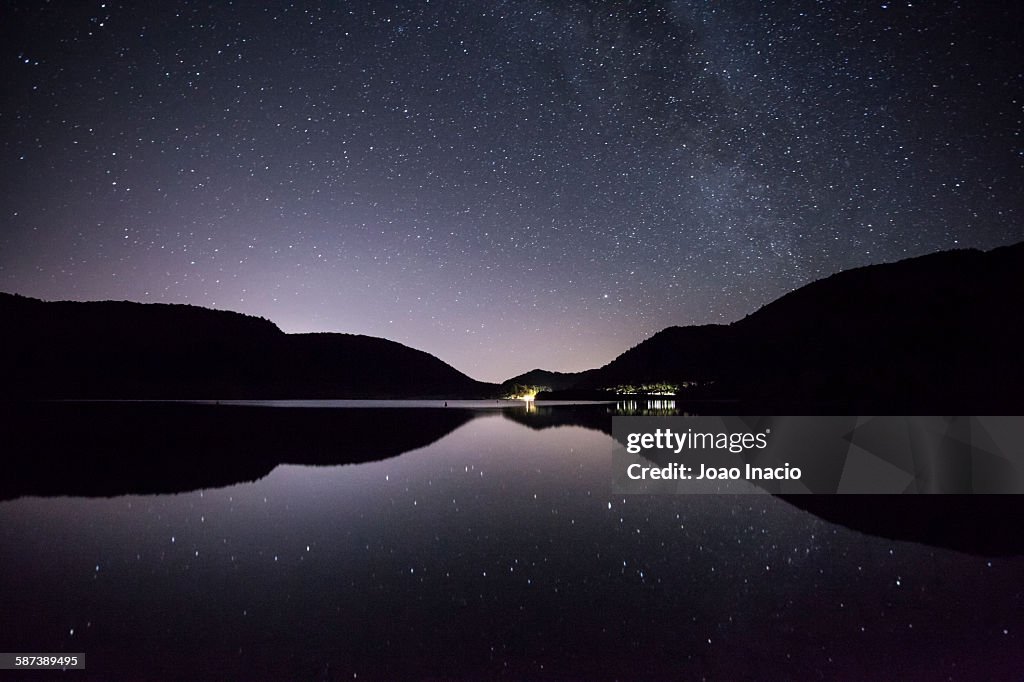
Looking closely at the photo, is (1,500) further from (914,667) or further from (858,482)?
(858,482)

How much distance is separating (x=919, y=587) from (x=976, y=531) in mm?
4641

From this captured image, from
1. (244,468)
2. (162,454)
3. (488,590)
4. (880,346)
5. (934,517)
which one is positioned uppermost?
(880,346)

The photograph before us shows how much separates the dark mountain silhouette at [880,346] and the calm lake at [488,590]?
1857 cm

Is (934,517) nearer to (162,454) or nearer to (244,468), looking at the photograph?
(244,468)

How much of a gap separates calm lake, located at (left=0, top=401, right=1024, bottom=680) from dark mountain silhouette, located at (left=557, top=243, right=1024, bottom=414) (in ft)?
60.9

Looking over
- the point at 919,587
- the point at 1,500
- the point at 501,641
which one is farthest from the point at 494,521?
the point at 1,500

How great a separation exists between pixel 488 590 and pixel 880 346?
93.3 meters

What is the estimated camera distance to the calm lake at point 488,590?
5.88 meters

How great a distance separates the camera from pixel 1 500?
14250 millimetres

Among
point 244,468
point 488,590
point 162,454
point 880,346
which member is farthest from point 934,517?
point 880,346

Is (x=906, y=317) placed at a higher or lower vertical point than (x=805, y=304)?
lower

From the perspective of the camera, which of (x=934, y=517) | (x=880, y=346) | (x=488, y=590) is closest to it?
(x=488, y=590)

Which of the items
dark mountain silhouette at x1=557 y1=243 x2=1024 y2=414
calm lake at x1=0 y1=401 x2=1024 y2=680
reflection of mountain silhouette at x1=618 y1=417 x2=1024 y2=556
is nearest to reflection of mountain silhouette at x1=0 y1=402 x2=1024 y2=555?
reflection of mountain silhouette at x1=618 y1=417 x2=1024 y2=556

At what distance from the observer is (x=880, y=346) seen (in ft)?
269
